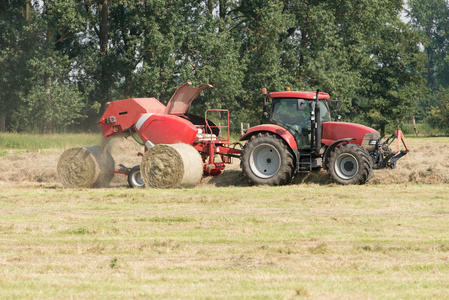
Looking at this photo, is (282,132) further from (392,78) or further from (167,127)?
(392,78)

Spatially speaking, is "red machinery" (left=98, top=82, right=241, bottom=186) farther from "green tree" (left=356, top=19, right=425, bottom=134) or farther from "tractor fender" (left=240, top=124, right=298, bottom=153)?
"green tree" (left=356, top=19, right=425, bottom=134)

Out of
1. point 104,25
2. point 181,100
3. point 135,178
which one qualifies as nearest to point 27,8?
point 104,25

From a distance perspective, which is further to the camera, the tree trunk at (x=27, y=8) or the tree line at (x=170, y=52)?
the tree trunk at (x=27, y=8)

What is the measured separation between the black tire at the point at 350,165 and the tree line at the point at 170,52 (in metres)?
17.7

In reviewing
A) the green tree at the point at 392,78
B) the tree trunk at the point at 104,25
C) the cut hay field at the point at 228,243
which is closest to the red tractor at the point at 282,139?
the cut hay field at the point at 228,243

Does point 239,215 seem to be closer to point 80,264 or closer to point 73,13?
point 80,264

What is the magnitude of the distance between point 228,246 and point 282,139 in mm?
6869

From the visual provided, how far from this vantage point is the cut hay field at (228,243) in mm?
5332

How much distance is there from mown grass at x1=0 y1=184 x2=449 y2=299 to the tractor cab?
2.36 m

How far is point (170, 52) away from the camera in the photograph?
30.3 meters

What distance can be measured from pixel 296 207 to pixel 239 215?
1240 millimetres

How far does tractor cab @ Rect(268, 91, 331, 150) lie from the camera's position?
45.0 ft

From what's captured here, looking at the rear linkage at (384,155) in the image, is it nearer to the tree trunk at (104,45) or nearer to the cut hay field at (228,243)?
the cut hay field at (228,243)

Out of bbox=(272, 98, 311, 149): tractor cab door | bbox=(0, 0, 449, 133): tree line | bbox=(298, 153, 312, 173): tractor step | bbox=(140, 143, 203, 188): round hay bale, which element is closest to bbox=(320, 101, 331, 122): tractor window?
bbox=(272, 98, 311, 149): tractor cab door
